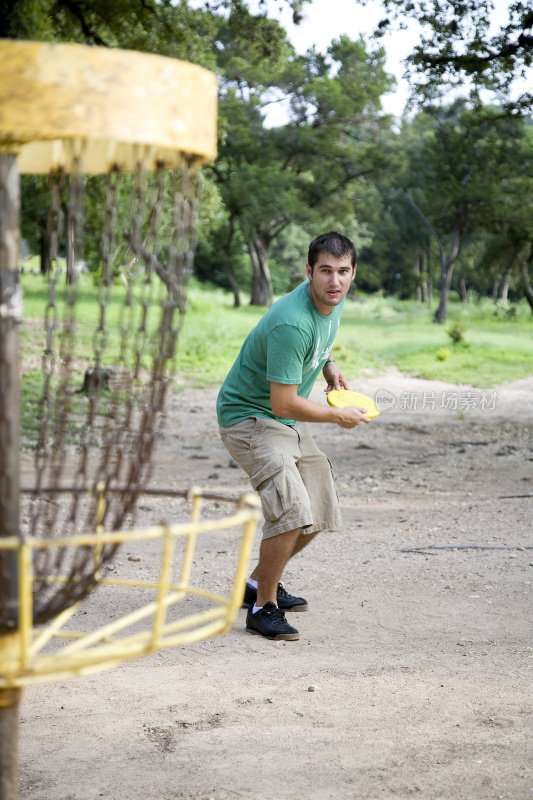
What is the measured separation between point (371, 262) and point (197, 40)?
48.7 m

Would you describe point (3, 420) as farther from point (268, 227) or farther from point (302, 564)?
point (268, 227)

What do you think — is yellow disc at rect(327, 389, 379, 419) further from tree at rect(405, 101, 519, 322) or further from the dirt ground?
tree at rect(405, 101, 519, 322)

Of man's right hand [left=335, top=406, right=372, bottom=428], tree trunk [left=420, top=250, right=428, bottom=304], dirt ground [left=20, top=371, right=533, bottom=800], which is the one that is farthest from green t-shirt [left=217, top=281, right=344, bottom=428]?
tree trunk [left=420, top=250, right=428, bottom=304]

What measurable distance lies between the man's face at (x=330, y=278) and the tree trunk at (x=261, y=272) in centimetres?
3395

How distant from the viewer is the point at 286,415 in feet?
12.6

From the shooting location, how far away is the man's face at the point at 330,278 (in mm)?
3863

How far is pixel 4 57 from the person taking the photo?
120 centimetres

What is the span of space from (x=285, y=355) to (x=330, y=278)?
40 centimetres

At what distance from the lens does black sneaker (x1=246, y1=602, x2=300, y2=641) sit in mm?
4016

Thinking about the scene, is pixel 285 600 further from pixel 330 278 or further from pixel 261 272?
pixel 261 272

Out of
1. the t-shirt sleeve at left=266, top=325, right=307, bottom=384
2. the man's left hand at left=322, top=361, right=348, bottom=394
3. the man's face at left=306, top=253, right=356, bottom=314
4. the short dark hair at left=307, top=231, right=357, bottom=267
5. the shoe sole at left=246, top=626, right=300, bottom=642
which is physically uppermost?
the short dark hair at left=307, top=231, right=357, bottom=267

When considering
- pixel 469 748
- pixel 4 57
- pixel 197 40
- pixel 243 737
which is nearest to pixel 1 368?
pixel 4 57

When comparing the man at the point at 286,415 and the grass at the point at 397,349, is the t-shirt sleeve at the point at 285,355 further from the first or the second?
the grass at the point at 397,349

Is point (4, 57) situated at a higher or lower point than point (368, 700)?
higher
